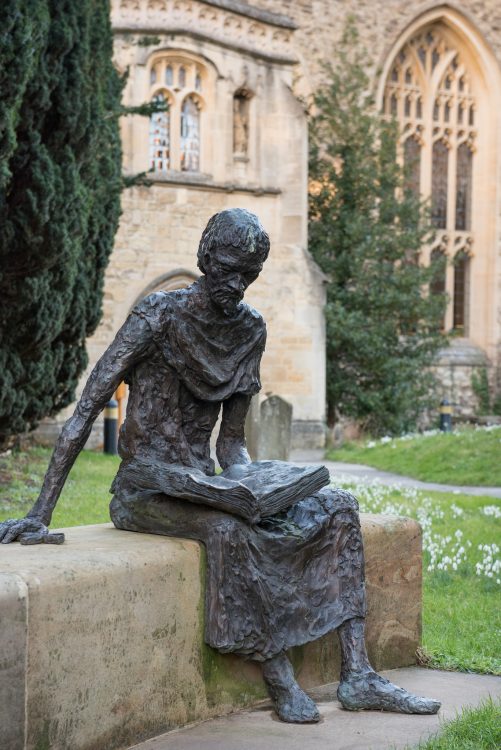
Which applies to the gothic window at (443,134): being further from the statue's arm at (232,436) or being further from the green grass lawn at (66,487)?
the statue's arm at (232,436)

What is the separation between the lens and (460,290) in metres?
28.4

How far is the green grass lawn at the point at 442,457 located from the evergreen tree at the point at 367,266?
147 inches

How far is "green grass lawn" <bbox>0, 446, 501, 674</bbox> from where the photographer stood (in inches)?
219

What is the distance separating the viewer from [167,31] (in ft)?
65.0

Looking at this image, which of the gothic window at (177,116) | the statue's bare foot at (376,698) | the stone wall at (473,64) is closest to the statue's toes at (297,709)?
the statue's bare foot at (376,698)

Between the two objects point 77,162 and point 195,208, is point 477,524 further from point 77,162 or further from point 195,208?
point 195,208

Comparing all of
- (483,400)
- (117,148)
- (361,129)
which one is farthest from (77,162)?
(483,400)

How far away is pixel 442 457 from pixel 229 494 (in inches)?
465

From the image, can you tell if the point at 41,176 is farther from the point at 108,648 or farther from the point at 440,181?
the point at 440,181

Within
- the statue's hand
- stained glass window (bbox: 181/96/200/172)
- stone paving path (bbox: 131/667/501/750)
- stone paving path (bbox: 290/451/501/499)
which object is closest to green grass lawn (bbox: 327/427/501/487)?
stone paving path (bbox: 290/451/501/499)

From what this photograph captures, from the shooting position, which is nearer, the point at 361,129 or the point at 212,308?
the point at 212,308

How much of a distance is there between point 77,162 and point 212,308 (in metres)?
7.63

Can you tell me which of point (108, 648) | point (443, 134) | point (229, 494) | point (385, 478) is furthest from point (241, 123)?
Answer: point (108, 648)

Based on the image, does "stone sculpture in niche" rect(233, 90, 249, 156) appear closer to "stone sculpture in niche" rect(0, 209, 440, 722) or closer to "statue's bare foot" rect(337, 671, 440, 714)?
"stone sculpture in niche" rect(0, 209, 440, 722)
